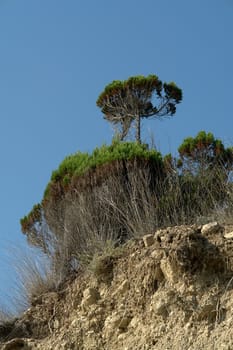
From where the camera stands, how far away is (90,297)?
771cm

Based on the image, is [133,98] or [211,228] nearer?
[211,228]

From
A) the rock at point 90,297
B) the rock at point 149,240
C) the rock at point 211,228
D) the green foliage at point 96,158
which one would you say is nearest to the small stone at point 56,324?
the rock at point 90,297

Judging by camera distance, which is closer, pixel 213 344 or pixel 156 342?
pixel 213 344

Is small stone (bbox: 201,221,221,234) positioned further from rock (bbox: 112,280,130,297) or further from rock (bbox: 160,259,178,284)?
rock (bbox: 112,280,130,297)

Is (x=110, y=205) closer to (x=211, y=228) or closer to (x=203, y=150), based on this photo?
(x=211, y=228)

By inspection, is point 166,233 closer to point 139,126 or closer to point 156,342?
point 156,342

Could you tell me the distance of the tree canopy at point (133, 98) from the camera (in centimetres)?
1673

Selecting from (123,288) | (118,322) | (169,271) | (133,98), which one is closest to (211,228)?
(169,271)

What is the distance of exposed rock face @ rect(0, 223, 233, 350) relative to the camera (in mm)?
6621

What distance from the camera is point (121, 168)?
389 inches

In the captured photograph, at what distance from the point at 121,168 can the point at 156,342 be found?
11.6 ft

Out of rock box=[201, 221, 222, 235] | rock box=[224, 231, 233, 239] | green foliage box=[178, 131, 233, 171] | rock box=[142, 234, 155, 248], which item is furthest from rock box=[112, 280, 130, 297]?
green foliage box=[178, 131, 233, 171]

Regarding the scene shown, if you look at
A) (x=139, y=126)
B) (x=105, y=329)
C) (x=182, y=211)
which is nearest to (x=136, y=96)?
(x=139, y=126)

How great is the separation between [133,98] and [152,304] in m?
10.3
